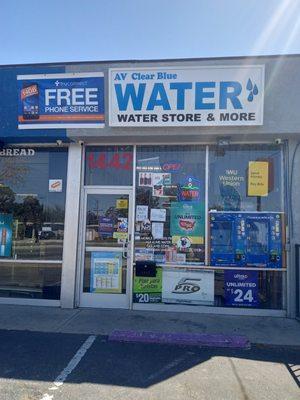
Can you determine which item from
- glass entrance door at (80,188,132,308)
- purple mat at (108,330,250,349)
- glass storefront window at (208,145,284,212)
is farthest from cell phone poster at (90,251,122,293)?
glass storefront window at (208,145,284,212)

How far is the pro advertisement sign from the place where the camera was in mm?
8836

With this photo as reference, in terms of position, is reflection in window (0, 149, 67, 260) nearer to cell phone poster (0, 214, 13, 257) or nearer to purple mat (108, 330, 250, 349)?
cell phone poster (0, 214, 13, 257)

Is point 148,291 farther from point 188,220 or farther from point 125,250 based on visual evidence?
point 188,220

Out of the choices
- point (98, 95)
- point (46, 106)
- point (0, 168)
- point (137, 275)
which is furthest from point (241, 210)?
point (0, 168)

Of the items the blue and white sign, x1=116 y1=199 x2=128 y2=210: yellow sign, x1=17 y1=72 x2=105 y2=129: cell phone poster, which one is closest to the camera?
the blue and white sign

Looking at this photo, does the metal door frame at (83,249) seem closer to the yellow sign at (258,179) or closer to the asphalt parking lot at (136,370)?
the asphalt parking lot at (136,370)

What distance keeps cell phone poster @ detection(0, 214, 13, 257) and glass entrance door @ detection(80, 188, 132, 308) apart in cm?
173

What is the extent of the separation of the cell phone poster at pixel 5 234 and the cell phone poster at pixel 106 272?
6.51 feet

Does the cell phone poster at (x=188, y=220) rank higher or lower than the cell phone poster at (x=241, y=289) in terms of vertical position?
higher

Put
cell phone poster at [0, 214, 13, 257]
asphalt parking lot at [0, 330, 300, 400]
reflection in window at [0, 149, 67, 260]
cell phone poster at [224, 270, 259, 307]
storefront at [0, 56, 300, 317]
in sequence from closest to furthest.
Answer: asphalt parking lot at [0, 330, 300, 400]
storefront at [0, 56, 300, 317]
cell phone poster at [224, 270, 259, 307]
reflection in window at [0, 149, 67, 260]
cell phone poster at [0, 214, 13, 257]

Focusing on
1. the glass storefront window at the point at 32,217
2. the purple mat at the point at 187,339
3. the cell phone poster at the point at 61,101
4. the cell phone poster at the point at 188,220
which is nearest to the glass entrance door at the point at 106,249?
the glass storefront window at the point at 32,217

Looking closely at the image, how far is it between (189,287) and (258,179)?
8.80ft

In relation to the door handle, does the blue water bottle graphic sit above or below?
above

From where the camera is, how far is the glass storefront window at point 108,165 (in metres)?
9.27
